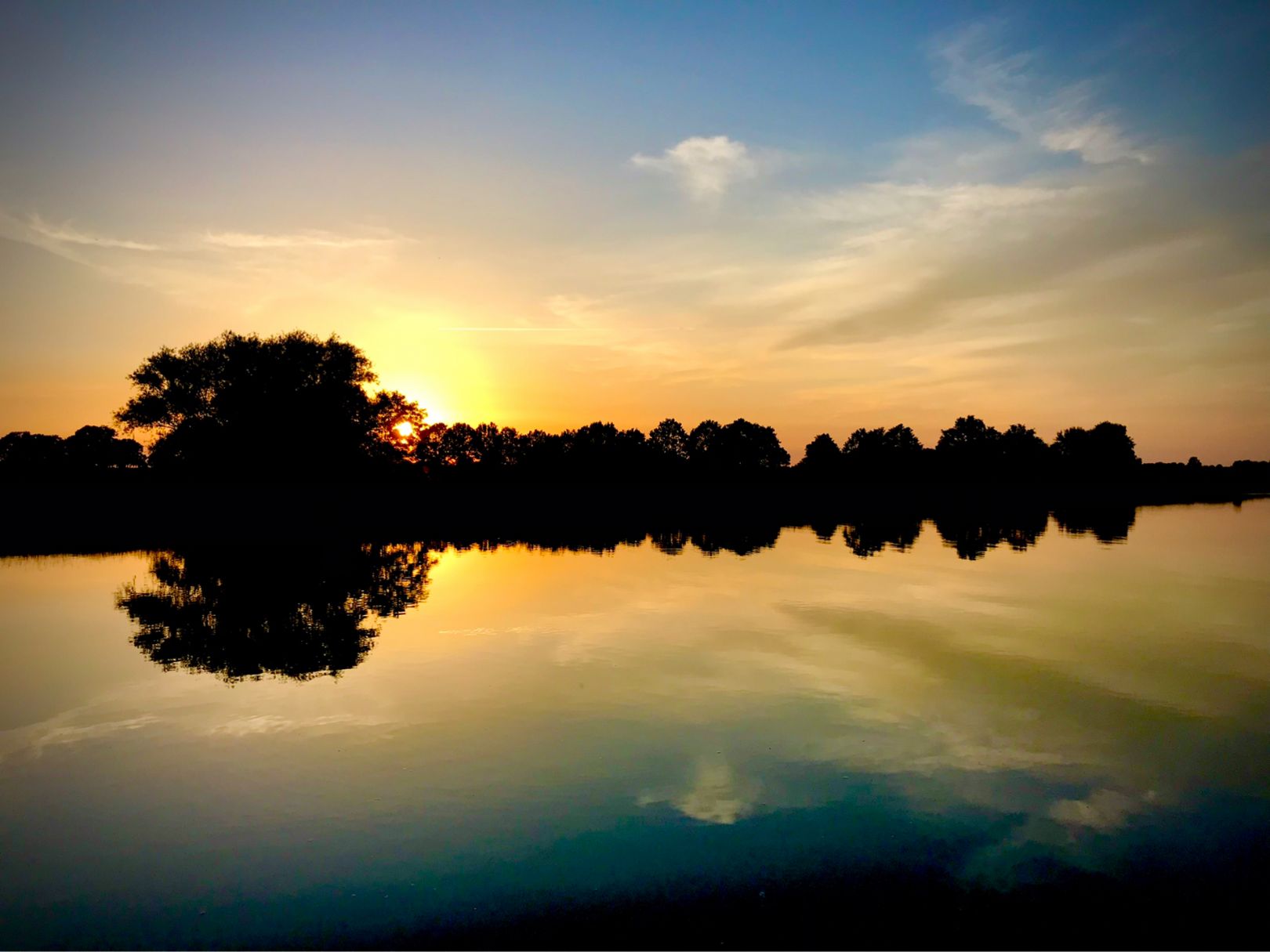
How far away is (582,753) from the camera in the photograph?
14.2 metres

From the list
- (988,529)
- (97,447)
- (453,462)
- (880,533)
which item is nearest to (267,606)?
(880,533)

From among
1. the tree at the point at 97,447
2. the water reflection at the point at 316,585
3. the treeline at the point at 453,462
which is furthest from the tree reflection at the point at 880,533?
the tree at the point at 97,447

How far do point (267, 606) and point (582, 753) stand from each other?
63.9 ft

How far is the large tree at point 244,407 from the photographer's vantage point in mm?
87312

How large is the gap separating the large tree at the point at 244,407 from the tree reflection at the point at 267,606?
47317 mm

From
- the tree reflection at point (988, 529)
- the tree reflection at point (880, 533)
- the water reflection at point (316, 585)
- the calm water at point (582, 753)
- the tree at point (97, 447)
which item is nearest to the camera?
the calm water at point (582, 753)

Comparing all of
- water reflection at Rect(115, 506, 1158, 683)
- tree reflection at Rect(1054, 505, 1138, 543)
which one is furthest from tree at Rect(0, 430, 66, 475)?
tree reflection at Rect(1054, 505, 1138, 543)

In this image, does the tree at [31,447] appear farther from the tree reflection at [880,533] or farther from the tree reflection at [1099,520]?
the tree reflection at [1099,520]

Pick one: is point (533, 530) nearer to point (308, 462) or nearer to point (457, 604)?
point (457, 604)

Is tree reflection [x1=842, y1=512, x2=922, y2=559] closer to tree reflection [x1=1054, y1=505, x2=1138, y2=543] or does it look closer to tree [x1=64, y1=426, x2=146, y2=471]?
tree reflection [x1=1054, y1=505, x2=1138, y2=543]

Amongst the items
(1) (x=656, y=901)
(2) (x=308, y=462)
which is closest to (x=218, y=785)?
(1) (x=656, y=901)

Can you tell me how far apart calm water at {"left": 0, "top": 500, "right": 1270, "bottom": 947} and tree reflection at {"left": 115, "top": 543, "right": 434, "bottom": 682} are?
24 centimetres

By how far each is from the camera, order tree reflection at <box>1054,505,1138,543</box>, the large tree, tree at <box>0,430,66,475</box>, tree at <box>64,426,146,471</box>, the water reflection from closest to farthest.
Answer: the water reflection
tree reflection at <box>1054,505,1138,543</box>
the large tree
tree at <box>64,426,146,471</box>
tree at <box>0,430,66,475</box>

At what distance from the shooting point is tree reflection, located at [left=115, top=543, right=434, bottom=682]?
21.3 metres
